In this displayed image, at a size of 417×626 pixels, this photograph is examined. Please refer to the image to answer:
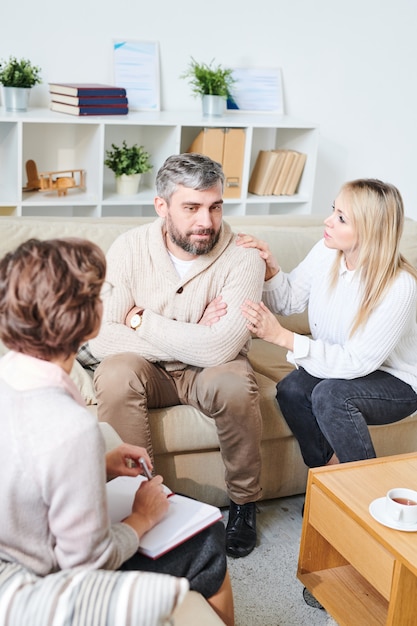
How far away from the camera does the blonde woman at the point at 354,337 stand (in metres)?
2.18

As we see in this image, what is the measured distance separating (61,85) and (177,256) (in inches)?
59.6

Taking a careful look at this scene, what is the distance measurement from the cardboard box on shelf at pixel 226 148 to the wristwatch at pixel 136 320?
1.62 meters

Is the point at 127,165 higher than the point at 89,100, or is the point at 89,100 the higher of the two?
the point at 89,100

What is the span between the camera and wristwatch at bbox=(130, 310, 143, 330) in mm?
2277

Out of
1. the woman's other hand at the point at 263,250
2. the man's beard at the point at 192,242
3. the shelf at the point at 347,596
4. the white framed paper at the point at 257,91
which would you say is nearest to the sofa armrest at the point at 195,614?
the shelf at the point at 347,596

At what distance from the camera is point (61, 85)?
3.50 metres

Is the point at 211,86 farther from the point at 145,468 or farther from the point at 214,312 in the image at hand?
the point at 145,468

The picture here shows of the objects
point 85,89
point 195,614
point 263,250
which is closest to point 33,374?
point 195,614

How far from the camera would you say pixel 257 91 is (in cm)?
407

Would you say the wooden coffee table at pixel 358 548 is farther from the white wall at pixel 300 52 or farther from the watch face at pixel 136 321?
the white wall at pixel 300 52

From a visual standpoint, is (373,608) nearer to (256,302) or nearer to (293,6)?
(256,302)

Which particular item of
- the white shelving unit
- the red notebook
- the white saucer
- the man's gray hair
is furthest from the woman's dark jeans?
the white shelving unit

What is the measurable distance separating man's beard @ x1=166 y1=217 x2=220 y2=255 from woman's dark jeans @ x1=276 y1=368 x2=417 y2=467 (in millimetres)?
452

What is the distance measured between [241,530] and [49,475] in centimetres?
119
